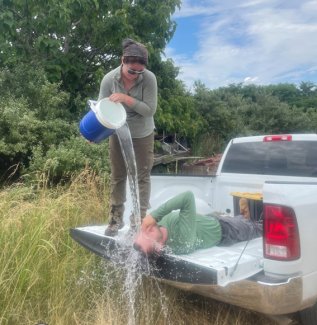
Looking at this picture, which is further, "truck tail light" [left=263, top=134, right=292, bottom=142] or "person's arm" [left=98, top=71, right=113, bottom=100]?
"truck tail light" [left=263, top=134, right=292, bottom=142]

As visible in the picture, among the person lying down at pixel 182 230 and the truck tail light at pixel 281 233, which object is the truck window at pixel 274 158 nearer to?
the person lying down at pixel 182 230

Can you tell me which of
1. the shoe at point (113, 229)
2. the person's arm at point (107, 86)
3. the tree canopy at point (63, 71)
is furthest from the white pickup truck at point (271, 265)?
the tree canopy at point (63, 71)

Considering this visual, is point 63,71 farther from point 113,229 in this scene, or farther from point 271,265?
point 271,265

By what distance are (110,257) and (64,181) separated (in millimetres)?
3467

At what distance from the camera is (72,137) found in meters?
7.58

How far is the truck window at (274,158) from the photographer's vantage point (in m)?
4.38

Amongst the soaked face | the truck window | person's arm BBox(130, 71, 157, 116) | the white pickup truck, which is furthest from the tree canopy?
the white pickup truck

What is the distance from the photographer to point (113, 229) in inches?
157

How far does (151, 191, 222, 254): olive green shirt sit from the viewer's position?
3387 mm

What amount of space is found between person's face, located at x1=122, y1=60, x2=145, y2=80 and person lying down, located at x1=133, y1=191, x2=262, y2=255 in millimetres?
1158

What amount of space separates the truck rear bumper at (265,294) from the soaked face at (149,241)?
0.42 metres

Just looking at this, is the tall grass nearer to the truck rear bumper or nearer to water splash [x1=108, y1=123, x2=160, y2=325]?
water splash [x1=108, y1=123, x2=160, y2=325]

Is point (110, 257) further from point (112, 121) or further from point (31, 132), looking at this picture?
point (31, 132)

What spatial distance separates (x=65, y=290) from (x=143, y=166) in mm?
1272
